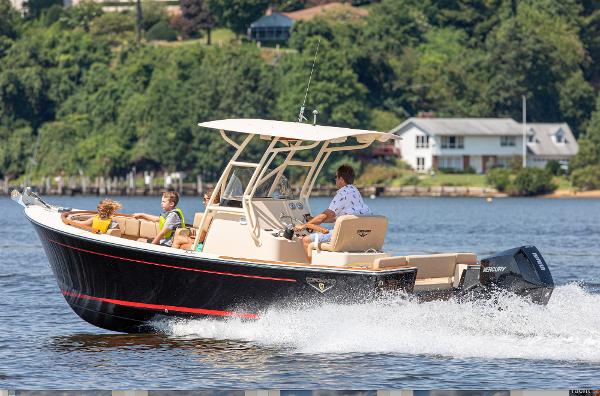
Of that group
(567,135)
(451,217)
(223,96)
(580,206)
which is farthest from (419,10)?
(451,217)

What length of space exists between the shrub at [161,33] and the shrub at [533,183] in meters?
56.7

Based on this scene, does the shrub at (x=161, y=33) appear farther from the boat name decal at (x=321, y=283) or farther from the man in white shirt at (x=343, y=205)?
the boat name decal at (x=321, y=283)

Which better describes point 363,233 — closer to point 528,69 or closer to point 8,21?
point 528,69

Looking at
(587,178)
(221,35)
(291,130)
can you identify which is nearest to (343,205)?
(291,130)

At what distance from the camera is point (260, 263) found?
19281mm

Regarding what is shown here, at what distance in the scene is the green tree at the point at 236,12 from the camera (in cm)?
15800

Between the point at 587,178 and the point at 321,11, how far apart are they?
60.0 metres

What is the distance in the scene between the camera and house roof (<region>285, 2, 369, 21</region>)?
→ 159250 mm

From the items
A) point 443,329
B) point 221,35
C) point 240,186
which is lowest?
point 443,329

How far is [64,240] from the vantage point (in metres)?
20.9

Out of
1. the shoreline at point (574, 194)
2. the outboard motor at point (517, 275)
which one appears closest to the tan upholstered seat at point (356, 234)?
the outboard motor at point (517, 275)

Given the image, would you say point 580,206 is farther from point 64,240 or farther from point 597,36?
point 64,240

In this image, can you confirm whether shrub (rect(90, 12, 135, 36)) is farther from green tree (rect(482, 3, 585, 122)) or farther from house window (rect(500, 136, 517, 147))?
house window (rect(500, 136, 517, 147))

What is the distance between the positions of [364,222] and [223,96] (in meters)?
95.2
